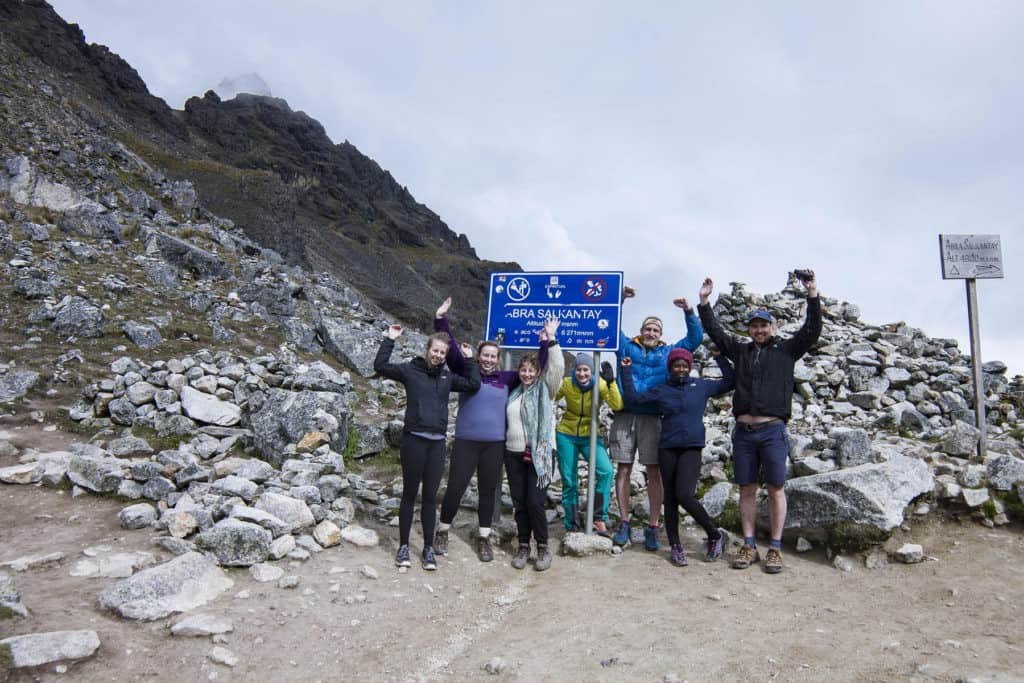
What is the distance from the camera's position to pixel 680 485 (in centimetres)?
595

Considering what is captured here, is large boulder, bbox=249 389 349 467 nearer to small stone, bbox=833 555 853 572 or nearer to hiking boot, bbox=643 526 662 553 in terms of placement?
hiking boot, bbox=643 526 662 553

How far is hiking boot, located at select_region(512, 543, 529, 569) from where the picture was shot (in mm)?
6121

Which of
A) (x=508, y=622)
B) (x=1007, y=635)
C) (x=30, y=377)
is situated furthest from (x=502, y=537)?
(x=30, y=377)

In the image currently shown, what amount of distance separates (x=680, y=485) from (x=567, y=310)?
2.46 metres

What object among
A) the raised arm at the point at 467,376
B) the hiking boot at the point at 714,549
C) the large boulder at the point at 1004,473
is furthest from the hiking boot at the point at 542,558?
the large boulder at the point at 1004,473

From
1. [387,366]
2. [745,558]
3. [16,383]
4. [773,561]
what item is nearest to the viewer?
[773,561]

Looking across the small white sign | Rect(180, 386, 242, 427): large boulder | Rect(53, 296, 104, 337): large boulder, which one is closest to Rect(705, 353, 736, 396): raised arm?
the small white sign

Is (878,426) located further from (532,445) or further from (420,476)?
(420,476)

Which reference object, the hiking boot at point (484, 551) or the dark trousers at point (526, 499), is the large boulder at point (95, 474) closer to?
the hiking boot at point (484, 551)

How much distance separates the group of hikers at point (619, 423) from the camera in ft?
18.9

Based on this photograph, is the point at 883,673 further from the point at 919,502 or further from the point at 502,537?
the point at 502,537

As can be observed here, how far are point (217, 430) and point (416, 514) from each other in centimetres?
376

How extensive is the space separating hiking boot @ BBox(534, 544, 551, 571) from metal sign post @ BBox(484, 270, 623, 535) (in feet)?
2.51

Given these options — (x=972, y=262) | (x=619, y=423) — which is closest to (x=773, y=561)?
(x=619, y=423)
